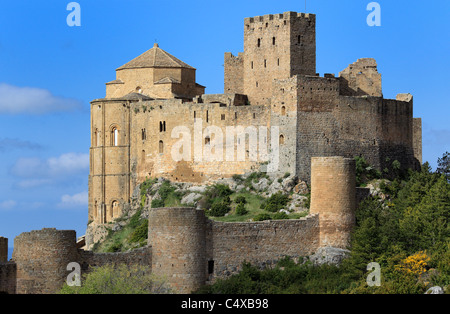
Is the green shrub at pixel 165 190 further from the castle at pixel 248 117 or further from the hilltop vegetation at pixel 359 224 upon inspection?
the castle at pixel 248 117

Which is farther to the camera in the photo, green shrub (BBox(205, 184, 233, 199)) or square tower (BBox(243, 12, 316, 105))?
square tower (BBox(243, 12, 316, 105))

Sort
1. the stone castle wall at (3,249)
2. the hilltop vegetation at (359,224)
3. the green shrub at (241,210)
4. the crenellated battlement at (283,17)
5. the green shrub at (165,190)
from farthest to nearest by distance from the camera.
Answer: the crenellated battlement at (283,17) < the green shrub at (165,190) < the green shrub at (241,210) < the stone castle wall at (3,249) < the hilltop vegetation at (359,224)

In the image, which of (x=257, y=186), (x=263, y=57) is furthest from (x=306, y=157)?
(x=263, y=57)

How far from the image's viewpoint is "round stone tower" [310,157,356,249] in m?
60.2

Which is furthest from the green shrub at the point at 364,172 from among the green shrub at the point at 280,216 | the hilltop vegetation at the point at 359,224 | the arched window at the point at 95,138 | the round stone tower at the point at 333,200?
the arched window at the point at 95,138

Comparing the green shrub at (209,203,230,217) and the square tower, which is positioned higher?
the square tower

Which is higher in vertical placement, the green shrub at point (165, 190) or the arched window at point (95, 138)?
the arched window at point (95, 138)

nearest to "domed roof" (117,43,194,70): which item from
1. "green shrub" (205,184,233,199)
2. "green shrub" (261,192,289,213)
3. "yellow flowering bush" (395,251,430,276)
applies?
"green shrub" (205,184,233,199)

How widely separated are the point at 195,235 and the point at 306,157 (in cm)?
1655

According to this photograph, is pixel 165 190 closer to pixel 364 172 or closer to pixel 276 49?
pixel 276 49

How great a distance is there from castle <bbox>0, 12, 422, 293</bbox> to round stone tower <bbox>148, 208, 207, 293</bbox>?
4.11 metres

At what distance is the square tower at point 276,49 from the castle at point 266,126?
6cm

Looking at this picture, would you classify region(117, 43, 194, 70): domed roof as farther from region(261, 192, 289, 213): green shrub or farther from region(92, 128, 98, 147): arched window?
region(261, 192, 289, 213): green shrub

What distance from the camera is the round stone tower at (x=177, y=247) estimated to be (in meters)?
55.8
